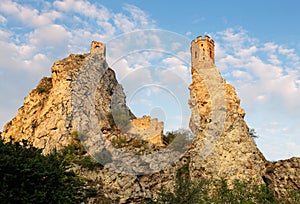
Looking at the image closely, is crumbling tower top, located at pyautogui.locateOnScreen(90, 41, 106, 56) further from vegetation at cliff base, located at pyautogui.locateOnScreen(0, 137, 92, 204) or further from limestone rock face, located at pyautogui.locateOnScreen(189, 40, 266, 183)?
vegetation at cliff base, located at pyautogui.locateOnScreen(0, 137, 92, 204)

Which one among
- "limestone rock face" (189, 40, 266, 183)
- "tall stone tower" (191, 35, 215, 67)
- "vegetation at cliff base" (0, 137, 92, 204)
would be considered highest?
"tall stone tower" (191, 35, 215, 67)

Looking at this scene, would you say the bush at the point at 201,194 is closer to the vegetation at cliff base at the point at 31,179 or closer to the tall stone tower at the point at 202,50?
the vegetation at cliff base at the point at 31,179

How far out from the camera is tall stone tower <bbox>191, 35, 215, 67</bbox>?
58556 mm

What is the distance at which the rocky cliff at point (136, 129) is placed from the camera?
140 feet

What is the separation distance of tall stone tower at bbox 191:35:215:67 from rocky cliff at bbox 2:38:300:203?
0.89 ft

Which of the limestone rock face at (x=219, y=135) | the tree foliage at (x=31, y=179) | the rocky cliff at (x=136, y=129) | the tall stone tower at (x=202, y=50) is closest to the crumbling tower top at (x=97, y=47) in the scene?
the rocky cliff at (x=136, y=129)

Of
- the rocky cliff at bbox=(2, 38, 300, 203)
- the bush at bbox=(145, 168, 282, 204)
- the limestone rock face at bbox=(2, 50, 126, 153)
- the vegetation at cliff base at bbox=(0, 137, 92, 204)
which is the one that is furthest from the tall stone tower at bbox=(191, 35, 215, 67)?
the vegetation at cliff base at bbox=(0, 137, 92, 204)

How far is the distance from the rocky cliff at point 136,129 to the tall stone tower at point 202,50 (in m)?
0.27

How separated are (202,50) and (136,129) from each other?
1774cm

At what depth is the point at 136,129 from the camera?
53.7m

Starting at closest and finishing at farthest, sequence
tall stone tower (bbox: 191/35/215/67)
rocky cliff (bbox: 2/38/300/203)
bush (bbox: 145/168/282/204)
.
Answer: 1. bush (bbox: 145/168/282/204)
2. rocky cliff (bbox: 2/38/300/203)
3. tall stone tower (bbox: 191/35/215/67)

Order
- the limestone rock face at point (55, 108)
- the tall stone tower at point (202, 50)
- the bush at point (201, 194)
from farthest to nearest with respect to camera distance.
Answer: the tall stone tower at point (202, 50)
the limestone rock face at point (55, 108)
the bush at point (201, 194)

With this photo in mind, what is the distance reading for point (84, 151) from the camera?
46.2 meters

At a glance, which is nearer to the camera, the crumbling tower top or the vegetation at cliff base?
the vegetation at cliff base
